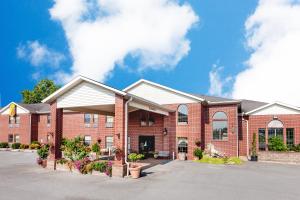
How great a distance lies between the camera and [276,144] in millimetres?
27359

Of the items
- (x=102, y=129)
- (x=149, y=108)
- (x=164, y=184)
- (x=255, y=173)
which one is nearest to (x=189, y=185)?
(x=164, y=184)

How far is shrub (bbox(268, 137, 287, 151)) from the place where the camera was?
2705cm

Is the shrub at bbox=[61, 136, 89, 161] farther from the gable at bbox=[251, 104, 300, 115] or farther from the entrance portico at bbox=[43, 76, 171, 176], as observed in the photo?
the gable at bbox=[251, 104, 300, 115]

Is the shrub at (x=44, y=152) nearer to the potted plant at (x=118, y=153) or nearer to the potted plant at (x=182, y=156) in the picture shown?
the potted plant at (x=118, y=153)

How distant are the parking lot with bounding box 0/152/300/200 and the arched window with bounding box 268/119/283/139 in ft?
28.9

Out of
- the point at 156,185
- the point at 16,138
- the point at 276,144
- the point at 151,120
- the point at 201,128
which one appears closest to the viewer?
the point at 156,185

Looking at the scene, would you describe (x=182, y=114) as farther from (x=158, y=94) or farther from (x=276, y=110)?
(x=276, y=110)

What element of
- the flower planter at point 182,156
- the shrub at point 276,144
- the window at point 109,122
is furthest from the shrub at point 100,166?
the shrub at point 276,144

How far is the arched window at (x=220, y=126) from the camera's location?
2808 cm

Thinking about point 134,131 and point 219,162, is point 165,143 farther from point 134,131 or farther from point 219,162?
point 219,162

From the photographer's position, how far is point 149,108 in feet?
76.0

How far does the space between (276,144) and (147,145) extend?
12761 millimetres

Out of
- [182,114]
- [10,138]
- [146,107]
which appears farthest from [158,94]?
[10,138]

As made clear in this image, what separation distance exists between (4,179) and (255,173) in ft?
53.1
